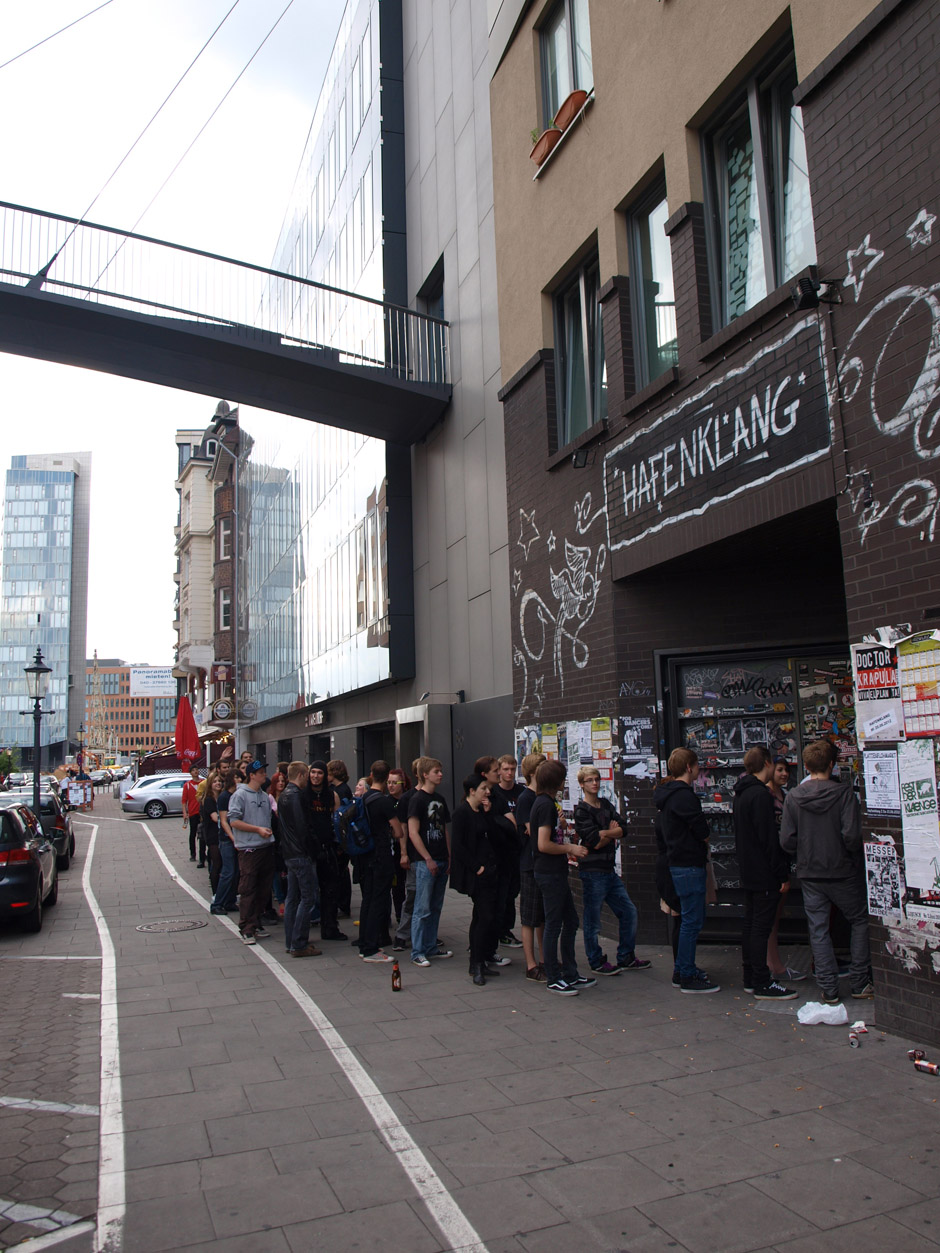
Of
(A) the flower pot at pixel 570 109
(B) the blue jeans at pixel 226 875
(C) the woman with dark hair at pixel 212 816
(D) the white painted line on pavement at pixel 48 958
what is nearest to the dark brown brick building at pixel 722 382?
(A) the flower pot at pixel 570 109

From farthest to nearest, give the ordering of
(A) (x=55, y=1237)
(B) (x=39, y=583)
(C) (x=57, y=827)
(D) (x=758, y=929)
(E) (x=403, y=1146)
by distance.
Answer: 1. (B) (x=39, y=583)
2. (C) (x=57, y=827)
3. (D) (x=758, y=929)
4. (E) (x=403, y=1146)
5. (A) (x=55, y=1237)

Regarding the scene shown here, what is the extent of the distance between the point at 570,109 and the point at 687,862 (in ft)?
26.4

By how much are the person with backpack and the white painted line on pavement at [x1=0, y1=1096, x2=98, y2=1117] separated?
12.2 feet

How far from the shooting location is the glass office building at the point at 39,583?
16075 cm

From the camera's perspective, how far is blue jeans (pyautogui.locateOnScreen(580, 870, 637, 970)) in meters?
7.71

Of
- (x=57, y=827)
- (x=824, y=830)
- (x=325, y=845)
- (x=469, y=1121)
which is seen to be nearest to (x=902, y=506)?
(x=824, y=830)

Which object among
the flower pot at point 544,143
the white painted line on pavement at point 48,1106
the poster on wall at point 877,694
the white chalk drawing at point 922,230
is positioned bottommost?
the white painted line on pavement at point 48,1106

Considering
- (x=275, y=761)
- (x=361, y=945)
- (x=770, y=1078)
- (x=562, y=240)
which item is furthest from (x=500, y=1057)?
(x=275, y=761)

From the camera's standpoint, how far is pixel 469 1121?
15.4ft

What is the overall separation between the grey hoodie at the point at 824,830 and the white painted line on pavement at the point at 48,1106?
4494 millimetres

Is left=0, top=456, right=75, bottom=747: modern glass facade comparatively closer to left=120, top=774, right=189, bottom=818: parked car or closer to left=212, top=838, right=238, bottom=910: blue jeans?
left=120, top=774, right=189, bottom=818: parked car

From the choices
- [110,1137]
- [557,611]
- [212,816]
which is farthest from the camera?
[212,816]

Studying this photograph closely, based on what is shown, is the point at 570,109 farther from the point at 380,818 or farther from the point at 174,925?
the point at 174,925

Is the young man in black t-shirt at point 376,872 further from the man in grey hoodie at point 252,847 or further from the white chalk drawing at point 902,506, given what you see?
the white chalk drawing at point 902,506
